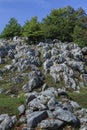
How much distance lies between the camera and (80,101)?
32688mm

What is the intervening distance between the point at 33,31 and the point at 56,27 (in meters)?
6.20

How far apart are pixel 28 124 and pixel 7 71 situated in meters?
36.2

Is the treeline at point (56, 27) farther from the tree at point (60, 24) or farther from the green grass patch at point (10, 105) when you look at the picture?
the green grass patch at point (10, 105)

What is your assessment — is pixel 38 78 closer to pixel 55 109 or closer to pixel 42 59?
pixel 42 59

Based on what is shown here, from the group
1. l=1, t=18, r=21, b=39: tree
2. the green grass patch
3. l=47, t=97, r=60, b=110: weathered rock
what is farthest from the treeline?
l=47, t=97, r=60, b=110: weathered rock

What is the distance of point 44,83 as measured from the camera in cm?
5488

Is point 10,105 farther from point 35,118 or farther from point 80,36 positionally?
point 80,36

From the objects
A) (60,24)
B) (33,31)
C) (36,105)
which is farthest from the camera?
(60,24)

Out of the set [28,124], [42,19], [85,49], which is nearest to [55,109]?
[28,124]

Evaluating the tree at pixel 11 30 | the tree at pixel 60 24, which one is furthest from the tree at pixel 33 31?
the tree at pixel 11 30

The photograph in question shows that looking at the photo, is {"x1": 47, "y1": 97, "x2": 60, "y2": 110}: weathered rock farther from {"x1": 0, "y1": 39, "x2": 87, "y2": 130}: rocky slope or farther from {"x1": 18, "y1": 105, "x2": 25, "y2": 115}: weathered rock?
{"x1": 18, "y1": 105, "x2": 25, "y2": 115}: weathered rock

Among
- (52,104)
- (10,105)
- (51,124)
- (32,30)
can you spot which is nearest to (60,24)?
(32,30)

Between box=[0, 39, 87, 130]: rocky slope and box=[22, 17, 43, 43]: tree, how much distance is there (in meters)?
3.65

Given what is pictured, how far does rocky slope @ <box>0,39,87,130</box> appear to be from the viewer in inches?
1042
